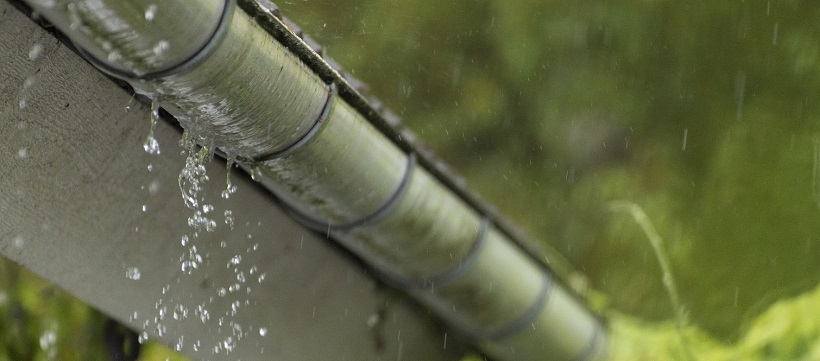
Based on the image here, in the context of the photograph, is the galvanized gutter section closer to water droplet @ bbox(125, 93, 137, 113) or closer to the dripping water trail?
water droplet @ bbox(125, 93, 137, 113)

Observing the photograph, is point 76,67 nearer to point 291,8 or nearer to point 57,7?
point 57,7

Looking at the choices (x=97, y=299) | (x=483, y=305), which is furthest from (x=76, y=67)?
(x=483, y=305)

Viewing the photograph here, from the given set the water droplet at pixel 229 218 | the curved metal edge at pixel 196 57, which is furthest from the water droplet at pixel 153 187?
the curved metal edge at pixel 196 57

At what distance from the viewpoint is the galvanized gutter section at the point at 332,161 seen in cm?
169

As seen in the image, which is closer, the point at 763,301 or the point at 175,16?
the point at 175,16

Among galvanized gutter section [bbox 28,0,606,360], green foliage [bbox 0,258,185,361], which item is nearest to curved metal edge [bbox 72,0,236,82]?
galvanized gutter section [bbox 28,0,606,360]

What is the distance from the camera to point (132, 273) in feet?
8.81

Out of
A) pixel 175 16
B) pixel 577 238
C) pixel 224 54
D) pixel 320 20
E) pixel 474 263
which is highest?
pixel 175 16

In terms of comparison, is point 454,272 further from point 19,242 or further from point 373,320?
point 19,242

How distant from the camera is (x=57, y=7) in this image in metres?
1.55

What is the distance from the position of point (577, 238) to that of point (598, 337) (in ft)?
14.5

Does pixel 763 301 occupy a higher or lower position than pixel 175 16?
lower

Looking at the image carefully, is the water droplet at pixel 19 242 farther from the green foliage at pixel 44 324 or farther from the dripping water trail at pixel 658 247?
the dripping water trail at pixel 658 247

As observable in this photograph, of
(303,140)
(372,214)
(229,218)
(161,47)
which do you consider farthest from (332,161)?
(161,47)
